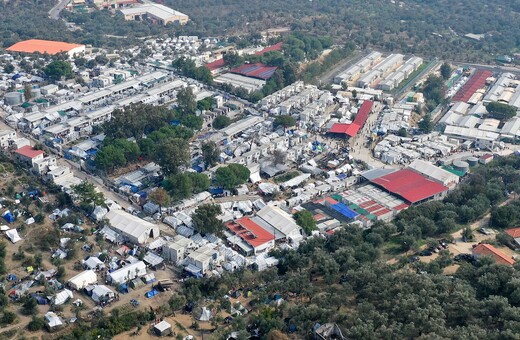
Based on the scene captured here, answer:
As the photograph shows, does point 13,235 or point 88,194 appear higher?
point 88,194

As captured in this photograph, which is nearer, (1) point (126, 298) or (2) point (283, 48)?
(1) point (126, 298)

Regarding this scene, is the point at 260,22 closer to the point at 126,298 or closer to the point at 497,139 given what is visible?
the point at 497,139

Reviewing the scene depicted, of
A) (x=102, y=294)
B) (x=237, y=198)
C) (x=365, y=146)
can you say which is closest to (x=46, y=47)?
(x=237, y=198)

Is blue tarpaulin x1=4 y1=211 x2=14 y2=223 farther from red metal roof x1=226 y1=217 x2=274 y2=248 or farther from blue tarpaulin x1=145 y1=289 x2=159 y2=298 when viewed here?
red metal roof x1=226 y1=217 x2=274 y2=248

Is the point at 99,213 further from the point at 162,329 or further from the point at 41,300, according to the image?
the point at 162,329

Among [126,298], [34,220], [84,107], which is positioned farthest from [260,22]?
[126,298]

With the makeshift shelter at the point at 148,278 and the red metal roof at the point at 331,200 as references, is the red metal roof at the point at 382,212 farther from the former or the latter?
the makeshift shelter at the point at 148,278

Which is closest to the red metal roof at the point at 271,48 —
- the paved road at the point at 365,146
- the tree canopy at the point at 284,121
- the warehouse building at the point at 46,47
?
the paved road at the point at 365,146
